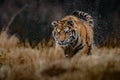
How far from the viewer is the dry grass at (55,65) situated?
23.6ft

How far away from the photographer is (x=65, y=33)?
26.9 feet

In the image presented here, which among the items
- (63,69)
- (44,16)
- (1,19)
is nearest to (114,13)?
(44,16)

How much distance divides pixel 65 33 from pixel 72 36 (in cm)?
11

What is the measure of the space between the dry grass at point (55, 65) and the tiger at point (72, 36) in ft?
0.46

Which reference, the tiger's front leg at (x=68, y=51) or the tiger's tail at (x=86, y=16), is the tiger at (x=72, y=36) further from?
the tiger's tail at (x=86, y=16)

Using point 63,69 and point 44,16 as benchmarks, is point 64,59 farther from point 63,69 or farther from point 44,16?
point 44,16

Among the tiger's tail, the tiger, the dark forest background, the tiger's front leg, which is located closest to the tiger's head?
the tiger

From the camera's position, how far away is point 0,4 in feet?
34.0

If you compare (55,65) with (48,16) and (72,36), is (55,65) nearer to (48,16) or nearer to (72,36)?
(72,36)

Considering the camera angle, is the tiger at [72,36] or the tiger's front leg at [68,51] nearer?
the tiger at [72,36]

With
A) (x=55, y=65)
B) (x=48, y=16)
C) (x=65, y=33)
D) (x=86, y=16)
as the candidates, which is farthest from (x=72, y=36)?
(x=48, y=16)

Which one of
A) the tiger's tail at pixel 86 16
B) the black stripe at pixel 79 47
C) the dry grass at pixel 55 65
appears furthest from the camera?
the tiger's tail at pixel 86 16

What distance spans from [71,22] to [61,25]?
6.6 inches

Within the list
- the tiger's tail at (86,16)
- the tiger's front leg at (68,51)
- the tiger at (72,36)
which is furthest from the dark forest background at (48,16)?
the tiger's front leg at (68,51)
